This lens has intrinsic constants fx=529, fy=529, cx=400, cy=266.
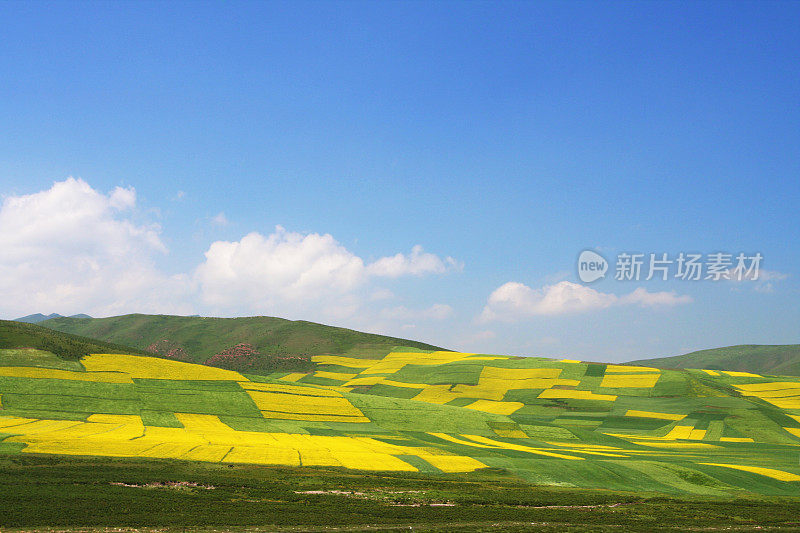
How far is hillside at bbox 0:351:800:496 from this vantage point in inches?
2657

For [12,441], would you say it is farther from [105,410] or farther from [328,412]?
[328,412]

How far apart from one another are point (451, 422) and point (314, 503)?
66.1m

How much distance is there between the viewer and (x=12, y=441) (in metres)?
65.2

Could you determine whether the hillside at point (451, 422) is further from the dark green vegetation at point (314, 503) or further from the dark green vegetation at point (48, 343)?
the dark green vegetation at point (314, 503)

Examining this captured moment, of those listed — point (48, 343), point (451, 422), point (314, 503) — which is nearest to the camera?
point (314, 503)

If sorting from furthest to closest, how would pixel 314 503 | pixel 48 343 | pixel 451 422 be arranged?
pixel 48 343 < pixel 451 422 < pixel 314 503

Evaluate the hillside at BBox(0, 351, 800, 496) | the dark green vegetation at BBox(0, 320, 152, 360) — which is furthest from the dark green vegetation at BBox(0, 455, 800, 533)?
the dark green vegetation at BBox(0, 320, 152, 360)

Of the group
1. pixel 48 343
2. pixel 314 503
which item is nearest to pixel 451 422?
pixel 314 503

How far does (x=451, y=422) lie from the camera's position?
111m

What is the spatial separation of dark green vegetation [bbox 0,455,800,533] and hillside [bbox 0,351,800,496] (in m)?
6.10

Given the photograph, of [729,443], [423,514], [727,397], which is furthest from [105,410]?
[727,397]

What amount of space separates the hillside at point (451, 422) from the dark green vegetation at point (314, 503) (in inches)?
240

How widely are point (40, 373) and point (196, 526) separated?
8707 cm

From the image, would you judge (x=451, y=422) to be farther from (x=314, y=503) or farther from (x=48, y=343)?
(x=48, y=343)
